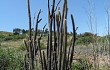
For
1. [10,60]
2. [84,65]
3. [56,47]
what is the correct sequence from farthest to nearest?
1. [10,60]
2. [84,65]
3. [56,47]

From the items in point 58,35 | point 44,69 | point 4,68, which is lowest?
point 4,68

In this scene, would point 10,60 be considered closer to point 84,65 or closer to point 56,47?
point 84,65

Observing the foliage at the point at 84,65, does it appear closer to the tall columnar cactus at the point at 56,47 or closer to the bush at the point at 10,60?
the tall columnar cactus at the point at 56,47

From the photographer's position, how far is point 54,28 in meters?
2.29

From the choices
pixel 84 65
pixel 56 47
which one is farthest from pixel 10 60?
pixel 56 47

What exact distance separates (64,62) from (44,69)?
195 millimetres

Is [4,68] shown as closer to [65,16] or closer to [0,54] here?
[0,54]

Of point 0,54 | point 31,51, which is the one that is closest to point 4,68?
point 0,54

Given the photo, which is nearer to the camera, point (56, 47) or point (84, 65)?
point (56, 47)

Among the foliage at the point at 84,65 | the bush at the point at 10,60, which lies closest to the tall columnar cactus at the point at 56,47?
the foliage at the point at 84,65

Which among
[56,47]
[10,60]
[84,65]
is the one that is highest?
[56,47]

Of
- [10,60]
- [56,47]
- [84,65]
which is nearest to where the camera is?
[56,47]

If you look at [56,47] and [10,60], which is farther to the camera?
[10,60]

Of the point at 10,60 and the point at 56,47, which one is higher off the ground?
the point at 56,47
